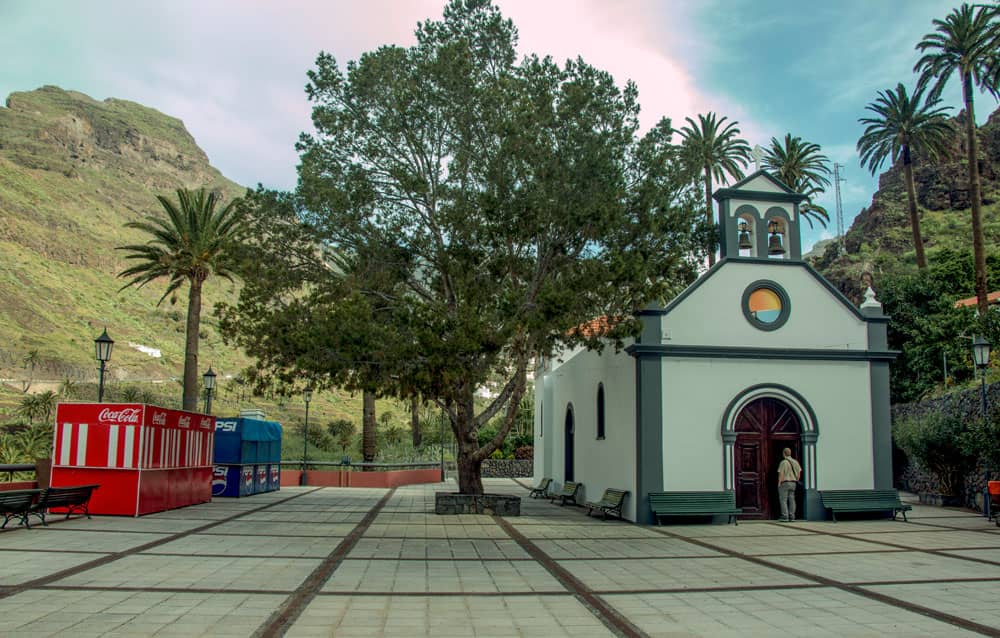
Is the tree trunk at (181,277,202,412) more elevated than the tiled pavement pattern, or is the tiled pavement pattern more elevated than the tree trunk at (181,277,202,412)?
the tree trunk at (181,277,202,412)

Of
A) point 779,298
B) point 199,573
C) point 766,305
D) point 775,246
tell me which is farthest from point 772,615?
point 775,246

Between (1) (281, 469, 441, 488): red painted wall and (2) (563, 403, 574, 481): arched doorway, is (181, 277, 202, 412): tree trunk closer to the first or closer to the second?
(1) (281, 469, 441, 488): red painted wall

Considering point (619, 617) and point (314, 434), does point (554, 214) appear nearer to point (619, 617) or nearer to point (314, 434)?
point (619, 617)

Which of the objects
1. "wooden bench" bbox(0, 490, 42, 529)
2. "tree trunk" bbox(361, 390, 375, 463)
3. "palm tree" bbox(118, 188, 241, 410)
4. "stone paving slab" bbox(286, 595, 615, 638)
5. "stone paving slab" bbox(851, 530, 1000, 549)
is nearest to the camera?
"stone paving slab" bbox(286, 595, 615, 638)

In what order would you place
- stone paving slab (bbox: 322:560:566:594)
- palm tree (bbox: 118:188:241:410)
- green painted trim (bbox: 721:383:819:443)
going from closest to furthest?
stone paving slab (bbox: 322:560:566:594) < green painted trim (bbox: 721:383:819:443) < palm tree (bbox: 118:188:241:410)

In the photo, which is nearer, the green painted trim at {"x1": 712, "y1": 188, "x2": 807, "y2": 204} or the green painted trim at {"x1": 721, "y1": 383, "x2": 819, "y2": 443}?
the green painted trim at {"x1": 721, "y1": 383, "x2": 819, "y2": 443}

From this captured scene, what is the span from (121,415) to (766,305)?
15.1 meters

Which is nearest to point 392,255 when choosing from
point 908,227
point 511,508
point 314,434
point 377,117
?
point 377,117

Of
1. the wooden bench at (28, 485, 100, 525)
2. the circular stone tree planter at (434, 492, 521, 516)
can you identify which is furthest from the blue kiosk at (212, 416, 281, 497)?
the circular stone tree planter at (434, 492, 521, 516)

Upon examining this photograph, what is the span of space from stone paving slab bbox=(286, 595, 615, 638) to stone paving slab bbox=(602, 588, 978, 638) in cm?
67

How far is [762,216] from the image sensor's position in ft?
63.4

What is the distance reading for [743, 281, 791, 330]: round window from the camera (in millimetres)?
18703

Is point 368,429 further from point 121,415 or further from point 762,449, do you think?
point 762,449

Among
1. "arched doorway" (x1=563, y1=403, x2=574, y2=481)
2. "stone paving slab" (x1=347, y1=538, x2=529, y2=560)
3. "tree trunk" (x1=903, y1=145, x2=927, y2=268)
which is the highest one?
"tree trunk" (x1=903, y1=145, x2=927, y2=268)
